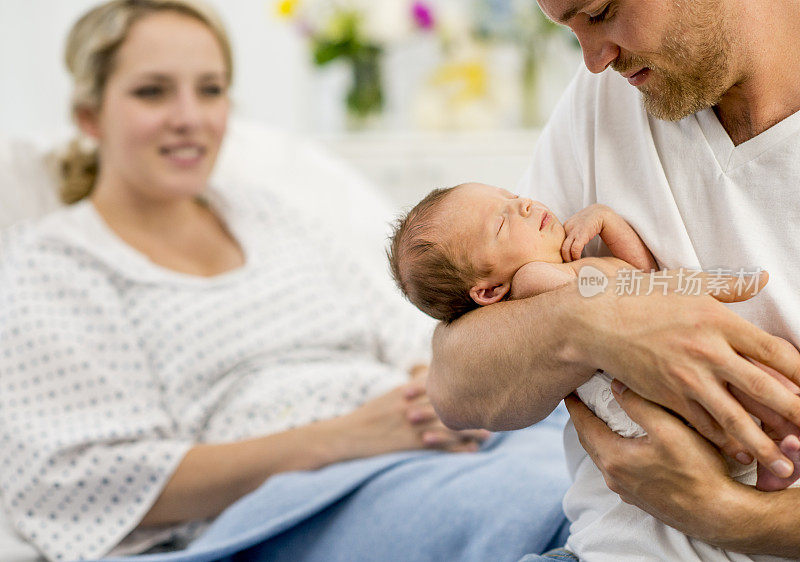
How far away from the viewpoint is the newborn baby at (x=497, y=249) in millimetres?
1145

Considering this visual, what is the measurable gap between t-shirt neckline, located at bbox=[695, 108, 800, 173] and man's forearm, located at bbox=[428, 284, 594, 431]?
0.89 feet

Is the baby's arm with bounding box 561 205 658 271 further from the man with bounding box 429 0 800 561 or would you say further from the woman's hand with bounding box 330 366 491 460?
the woman's hand with bounding box 330 366 491 460

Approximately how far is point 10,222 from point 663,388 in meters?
1.69

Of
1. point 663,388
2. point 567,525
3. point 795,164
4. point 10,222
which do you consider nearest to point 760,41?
point 795,164

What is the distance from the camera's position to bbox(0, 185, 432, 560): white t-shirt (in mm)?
1612

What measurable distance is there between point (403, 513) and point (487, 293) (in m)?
0.44

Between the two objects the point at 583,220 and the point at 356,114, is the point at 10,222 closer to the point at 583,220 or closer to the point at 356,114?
the point at 583,220

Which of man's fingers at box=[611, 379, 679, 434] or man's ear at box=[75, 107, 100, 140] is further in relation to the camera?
man's ear at box=[75, 107, 100, 140]

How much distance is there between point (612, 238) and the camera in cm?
116

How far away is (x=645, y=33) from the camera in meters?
1.06

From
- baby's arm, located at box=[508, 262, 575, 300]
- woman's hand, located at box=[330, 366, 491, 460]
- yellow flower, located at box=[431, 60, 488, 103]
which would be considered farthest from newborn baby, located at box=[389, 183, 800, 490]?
yellow flower, located at box=[431, 60, 488, 103]

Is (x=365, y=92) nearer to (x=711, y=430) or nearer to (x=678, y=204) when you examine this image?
(x=678, y=204)

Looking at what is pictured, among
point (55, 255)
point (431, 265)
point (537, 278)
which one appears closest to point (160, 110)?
point (55, 255)

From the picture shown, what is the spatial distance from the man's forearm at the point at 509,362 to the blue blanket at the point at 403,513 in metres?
0.18
